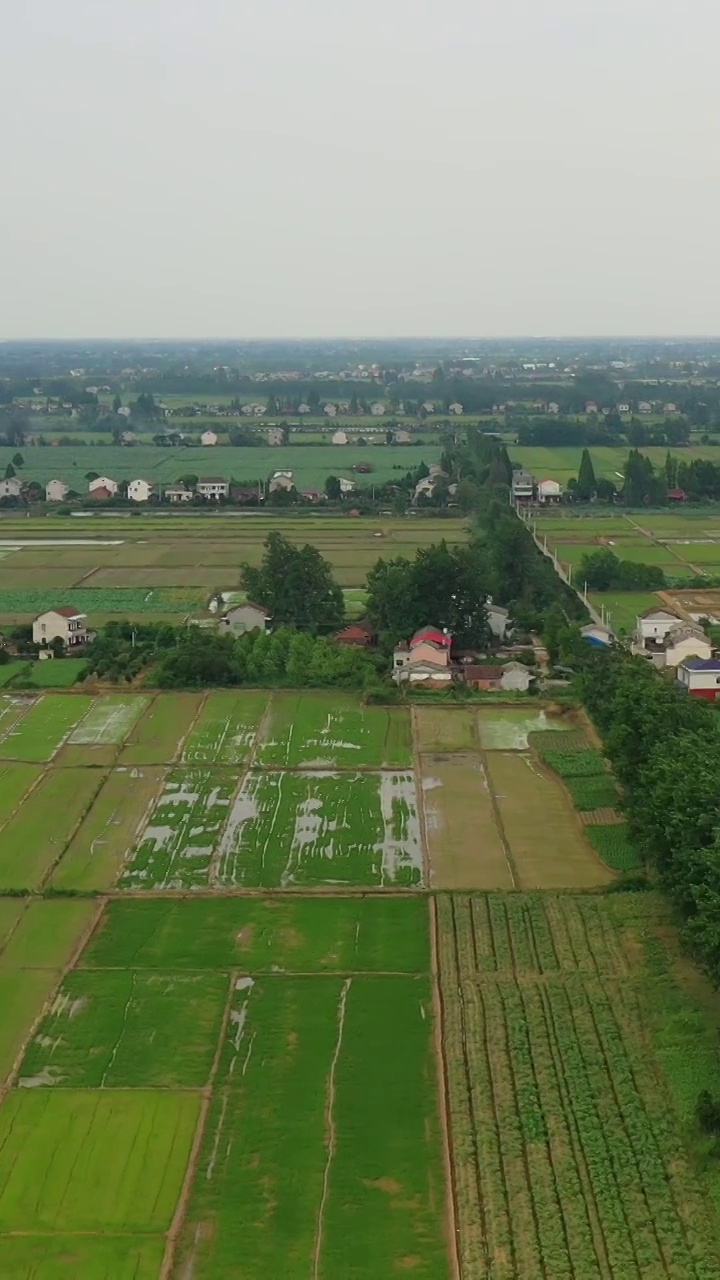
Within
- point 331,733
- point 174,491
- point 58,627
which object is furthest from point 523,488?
point 331,733

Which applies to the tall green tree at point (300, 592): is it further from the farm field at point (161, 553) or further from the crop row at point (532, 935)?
the crop row at point (532, 935)

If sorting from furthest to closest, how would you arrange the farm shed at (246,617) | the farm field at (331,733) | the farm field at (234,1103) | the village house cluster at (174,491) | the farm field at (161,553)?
the village house cluster at (174,491) < the farm field at (161,553) < the farm shed at (246,617) < the farm field at (331,733) < the farm field at (234,1103)

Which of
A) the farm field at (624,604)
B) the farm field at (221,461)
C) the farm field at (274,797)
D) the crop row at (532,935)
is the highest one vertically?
the crop row at (532,935)

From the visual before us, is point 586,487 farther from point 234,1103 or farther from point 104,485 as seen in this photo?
point 234,1103

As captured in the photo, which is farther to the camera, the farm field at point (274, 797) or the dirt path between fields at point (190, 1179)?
the farm field at point (274, 797)

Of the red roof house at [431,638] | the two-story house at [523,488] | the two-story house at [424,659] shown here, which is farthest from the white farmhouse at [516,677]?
the two-story house at [523,488]

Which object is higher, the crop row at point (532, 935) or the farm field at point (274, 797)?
the crop row at point (532, 935)

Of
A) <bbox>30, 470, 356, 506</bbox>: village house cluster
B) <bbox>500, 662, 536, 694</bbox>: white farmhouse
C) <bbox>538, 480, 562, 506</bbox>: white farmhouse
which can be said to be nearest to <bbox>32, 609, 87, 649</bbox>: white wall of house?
<bbox>500, 662, 536, 694</bbox>: white farmhouse
